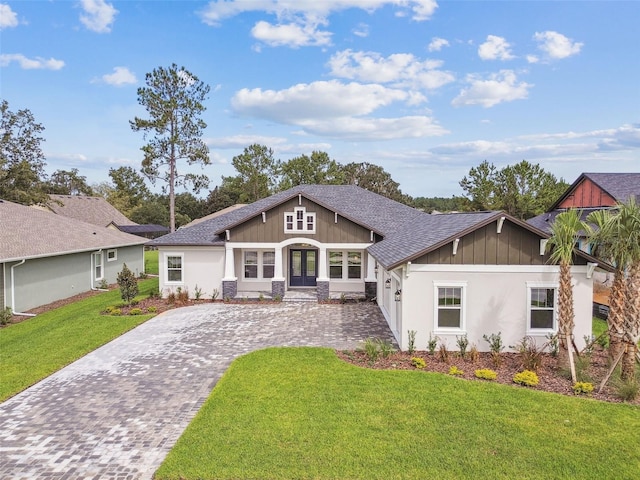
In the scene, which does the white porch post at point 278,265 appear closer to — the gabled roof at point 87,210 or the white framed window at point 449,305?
the white framed window at point 449,305

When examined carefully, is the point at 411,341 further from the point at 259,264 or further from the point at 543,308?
the point at 259,264

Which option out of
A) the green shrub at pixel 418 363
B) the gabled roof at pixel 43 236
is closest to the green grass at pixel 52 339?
the gabled roof at pixel 43 236

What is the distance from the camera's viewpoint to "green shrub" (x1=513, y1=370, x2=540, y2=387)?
9281mm

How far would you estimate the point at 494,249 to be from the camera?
11.9 m

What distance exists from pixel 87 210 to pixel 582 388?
5481cm

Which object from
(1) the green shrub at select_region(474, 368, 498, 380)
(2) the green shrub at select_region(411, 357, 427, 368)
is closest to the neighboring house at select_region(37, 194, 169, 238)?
A: (2) the green shrub at select_region(411, 357, 427, 368)

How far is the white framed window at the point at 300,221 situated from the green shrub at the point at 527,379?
12.1m

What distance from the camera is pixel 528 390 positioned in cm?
896

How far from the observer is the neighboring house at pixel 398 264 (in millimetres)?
11883

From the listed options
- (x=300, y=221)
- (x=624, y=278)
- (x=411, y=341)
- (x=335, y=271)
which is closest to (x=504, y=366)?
(x=411, y=341)

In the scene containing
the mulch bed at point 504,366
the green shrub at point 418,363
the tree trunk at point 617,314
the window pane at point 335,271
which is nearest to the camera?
the mulch bed at point 504,366

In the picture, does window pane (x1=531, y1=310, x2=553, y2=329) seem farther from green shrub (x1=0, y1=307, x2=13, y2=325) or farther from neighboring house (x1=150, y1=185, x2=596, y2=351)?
green shrub (x1=0, y1=307, x2=13, y2=325)

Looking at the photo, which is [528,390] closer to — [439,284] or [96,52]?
[439,284]

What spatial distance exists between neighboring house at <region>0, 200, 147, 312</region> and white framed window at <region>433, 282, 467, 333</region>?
53.0ft
